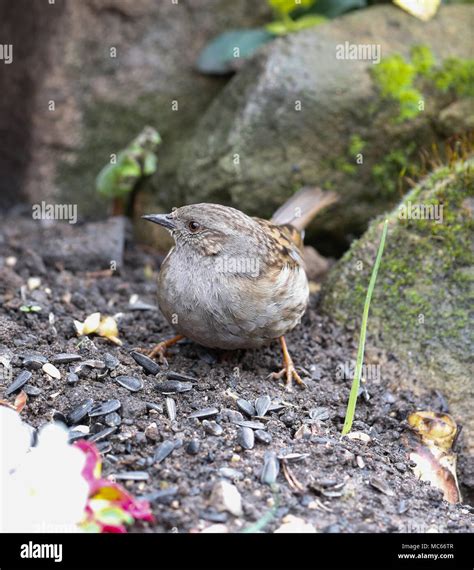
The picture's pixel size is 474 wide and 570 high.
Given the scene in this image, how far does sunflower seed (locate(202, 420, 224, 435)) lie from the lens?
3980mm

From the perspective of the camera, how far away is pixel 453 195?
5.16m

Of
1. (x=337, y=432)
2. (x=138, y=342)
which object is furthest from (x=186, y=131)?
(x=337, y=432)

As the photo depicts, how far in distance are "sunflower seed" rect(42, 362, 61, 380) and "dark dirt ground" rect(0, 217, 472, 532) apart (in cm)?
3

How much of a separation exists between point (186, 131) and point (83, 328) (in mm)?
2766

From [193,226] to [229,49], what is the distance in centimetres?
261

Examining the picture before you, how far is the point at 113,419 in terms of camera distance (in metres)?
3.94

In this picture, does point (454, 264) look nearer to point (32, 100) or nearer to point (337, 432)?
point (337, 432)

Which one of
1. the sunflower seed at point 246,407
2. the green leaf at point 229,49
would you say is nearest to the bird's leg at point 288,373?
the sunflower seed at point 246,407

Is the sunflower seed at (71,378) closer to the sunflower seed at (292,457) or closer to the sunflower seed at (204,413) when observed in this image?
the sunflower seed at (204,413)

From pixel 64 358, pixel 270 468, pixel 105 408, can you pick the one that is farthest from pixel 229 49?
pixel 270 468

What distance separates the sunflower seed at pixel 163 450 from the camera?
3.70 m

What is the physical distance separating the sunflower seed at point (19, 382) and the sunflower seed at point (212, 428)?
99cm

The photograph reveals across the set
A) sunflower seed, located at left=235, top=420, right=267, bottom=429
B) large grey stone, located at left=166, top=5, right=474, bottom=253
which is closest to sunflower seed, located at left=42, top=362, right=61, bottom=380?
sunflower seed, located at left=235, top=420, right=267, bottom=429

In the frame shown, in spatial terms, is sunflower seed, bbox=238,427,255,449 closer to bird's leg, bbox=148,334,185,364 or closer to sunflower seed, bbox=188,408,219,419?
sunflower seed, bbox=188,408,219,419
